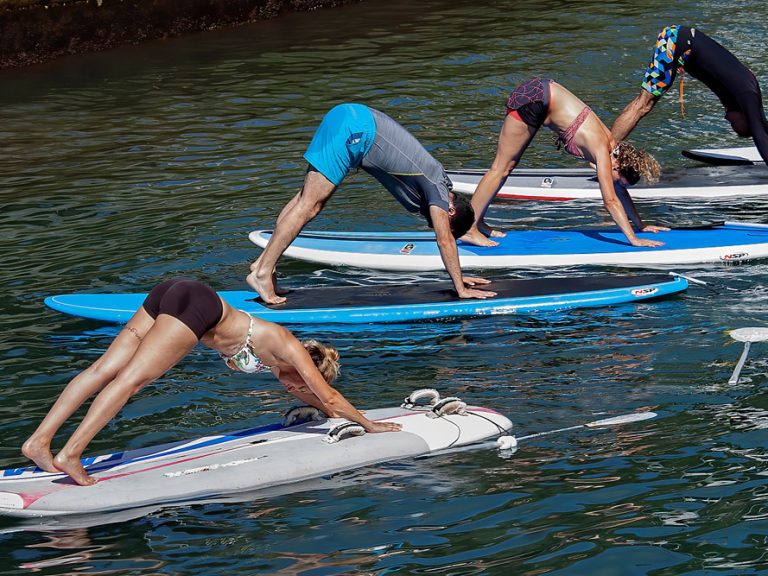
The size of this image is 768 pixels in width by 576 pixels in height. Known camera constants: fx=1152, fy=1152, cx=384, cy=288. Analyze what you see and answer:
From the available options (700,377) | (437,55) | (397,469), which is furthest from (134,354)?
(437,55)

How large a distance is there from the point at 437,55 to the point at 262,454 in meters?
13.0

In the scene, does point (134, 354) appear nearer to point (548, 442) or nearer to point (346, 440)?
point (346, 440)

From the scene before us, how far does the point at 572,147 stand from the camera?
9852mm

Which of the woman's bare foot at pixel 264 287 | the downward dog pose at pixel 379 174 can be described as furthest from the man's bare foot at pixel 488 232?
the woman's bare foot at pixel 264 287

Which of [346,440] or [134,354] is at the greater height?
[134,354]

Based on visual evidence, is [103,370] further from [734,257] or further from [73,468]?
[734,257]

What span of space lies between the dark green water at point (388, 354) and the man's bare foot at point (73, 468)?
0.83ft

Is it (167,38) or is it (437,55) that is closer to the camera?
(437,55)

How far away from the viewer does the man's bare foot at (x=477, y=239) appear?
10.2m

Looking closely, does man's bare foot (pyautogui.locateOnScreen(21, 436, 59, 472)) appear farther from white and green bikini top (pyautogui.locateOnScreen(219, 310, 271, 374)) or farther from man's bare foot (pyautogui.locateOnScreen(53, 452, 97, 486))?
white and green bikini top (pyautogui.locateOnScreen(219, 310, 271, 374))

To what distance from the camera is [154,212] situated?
12.0 m

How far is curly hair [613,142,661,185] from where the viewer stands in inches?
377

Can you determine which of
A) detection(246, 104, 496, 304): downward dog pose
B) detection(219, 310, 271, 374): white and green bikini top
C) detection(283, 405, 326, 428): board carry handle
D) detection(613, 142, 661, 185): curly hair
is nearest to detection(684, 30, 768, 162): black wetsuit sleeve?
detection(613, 142, 661, 185): curly hair

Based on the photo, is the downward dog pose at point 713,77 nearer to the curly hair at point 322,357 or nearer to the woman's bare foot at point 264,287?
the woman's bare foot at point 264,287
